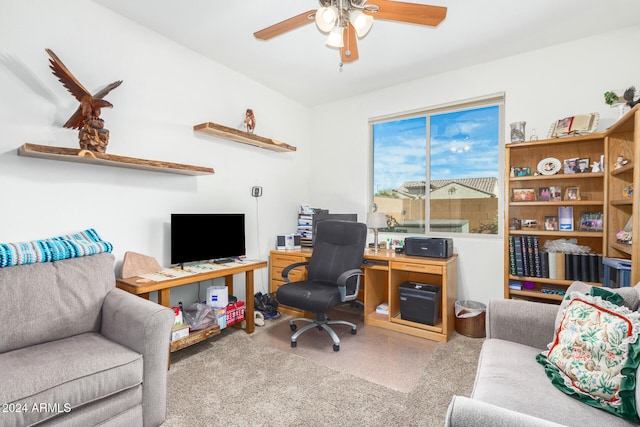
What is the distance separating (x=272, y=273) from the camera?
12.1ft

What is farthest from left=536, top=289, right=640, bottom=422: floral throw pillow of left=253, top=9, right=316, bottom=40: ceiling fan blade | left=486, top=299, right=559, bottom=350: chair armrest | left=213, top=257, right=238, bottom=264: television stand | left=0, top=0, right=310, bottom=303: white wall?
left=0, top=0, right=310, bottom=303: white wall

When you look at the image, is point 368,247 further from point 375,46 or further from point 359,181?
point 375,46

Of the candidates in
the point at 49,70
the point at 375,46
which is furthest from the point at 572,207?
the point at 49,70

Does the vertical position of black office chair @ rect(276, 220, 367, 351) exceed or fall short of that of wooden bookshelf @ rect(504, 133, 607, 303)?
it falls short

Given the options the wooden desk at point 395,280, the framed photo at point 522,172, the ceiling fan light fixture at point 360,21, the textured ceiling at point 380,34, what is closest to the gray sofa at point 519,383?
the wooden desk at point 395,280

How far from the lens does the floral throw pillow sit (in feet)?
3.66

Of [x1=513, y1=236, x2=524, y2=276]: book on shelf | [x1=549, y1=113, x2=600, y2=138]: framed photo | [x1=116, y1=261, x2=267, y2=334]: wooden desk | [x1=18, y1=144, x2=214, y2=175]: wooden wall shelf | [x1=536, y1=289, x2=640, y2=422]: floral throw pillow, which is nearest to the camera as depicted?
[x1=536, y1=289, x2=640, y2=422]: floral throw pillow

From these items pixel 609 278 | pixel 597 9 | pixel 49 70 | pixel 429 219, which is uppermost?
pixel 597 9

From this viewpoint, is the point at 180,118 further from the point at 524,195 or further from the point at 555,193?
the point at 555,193

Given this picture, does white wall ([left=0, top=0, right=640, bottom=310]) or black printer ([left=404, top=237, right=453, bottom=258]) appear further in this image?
black printer ([left=404, top=237, right=453, bottom=258])

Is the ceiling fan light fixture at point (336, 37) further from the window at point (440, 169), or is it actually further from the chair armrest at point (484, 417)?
the window at point (440, 169)

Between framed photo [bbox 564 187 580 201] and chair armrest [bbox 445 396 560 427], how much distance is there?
2.51 metres

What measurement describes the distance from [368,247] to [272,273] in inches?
47.1

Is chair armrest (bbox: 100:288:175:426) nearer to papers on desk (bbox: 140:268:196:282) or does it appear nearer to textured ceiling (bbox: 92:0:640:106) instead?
papers on desk (bbox: 140:268:196:282)
